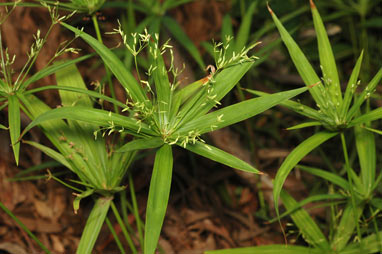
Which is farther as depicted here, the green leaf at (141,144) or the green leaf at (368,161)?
Answer: the green leaf at (368,161)

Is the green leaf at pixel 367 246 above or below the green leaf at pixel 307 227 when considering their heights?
below

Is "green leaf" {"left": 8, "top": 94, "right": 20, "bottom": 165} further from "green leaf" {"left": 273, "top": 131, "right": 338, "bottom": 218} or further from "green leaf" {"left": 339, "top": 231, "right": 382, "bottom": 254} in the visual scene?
"green leaf" {"left": 339, "top": 231, "right": 382, "bottom": 254}

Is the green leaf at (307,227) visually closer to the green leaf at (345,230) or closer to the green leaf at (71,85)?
the green leaf at (345,230)

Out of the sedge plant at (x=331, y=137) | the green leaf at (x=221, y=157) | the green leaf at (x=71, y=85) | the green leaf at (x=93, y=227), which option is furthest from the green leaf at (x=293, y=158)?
the green leaf at (x=71, y=85)

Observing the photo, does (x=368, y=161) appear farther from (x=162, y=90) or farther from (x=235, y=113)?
(x=162, y=90)

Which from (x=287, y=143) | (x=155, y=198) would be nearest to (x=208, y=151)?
(x=155, y=198)

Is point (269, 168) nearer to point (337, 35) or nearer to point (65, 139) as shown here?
point (337, 35)
